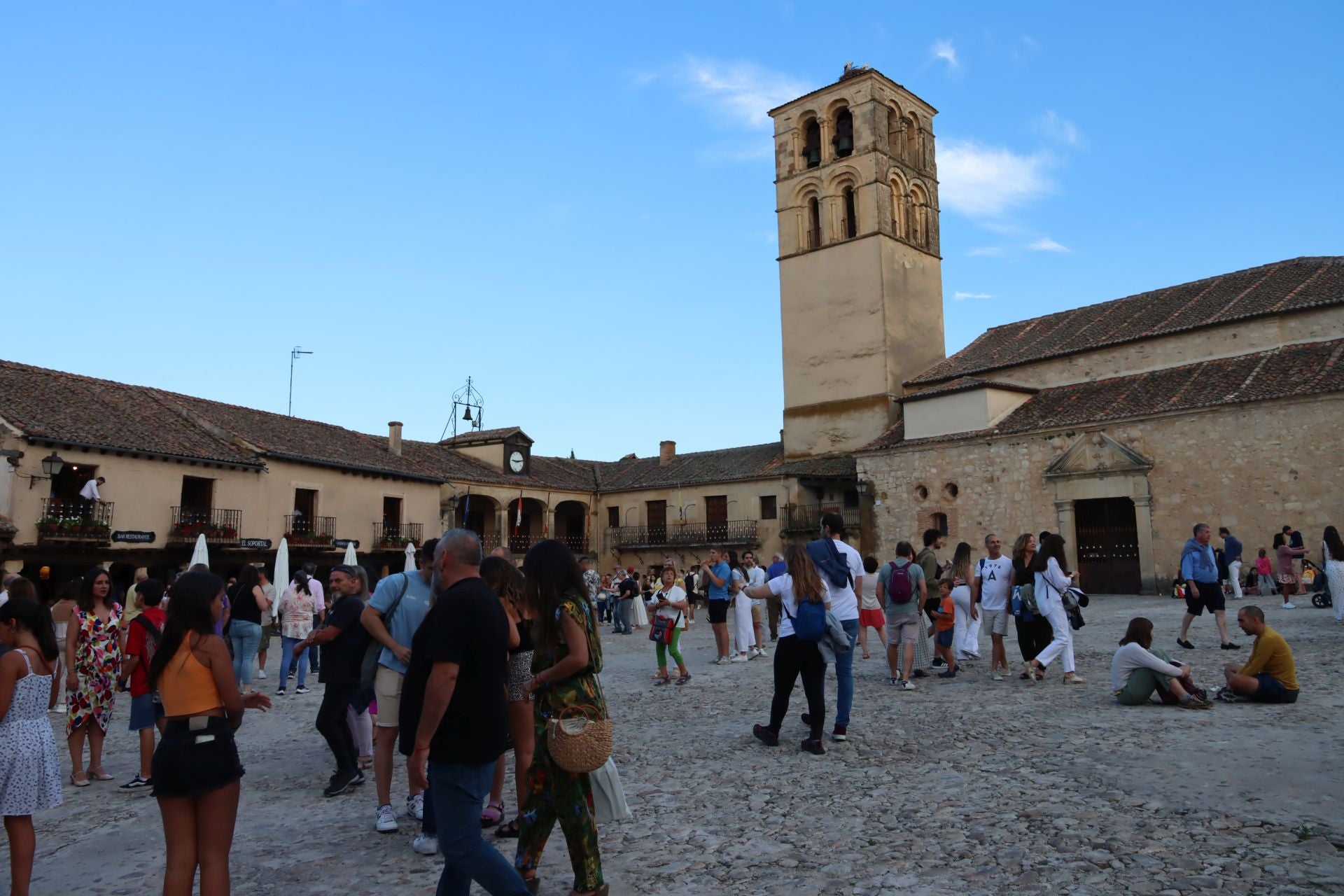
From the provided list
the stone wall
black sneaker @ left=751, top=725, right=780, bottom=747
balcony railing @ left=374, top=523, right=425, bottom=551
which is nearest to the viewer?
black sneaker @ left=751, top=725, right=780, bottom=747

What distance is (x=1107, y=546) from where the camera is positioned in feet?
74.9

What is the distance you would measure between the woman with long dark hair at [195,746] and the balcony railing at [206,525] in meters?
21.2

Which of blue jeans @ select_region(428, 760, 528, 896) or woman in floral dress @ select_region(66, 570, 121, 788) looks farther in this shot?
woman in floral dress @ select_region(66, 570, 121, 788)

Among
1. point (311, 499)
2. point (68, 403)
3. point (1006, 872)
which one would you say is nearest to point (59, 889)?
point (1006, 872)

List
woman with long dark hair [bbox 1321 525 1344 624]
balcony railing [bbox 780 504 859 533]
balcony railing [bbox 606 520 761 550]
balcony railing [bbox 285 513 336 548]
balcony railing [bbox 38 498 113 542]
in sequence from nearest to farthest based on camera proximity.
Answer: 1. woman with long dark hair [bbox 1321 525 1344 624]
2. balcony railing [bbox 38 498 113 542]
3. balcony railing [bbox 285 513 336 548]
4. balcony railing [bbox 780 504 859 533]
5. balcony railing [bbox 606 520 761 550]

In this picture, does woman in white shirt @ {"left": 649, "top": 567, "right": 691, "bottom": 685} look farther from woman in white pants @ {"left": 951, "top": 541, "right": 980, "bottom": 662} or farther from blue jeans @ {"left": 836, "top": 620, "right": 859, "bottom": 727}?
blue jeans @ {"left": 836, "top": 620, "right": 859, "bottom": 727}

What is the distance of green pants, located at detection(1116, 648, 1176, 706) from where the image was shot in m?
7.62

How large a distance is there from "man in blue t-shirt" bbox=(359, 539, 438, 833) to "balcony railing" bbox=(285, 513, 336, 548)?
70.7 ft

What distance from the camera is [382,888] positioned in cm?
416

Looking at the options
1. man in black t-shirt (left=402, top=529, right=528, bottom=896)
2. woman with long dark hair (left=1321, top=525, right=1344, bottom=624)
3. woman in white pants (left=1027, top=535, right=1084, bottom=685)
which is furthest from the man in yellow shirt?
man in black t-shirt (left=402, top=529, right=528, bottom=896)

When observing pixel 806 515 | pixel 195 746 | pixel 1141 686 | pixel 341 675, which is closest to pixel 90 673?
pixel 341 675

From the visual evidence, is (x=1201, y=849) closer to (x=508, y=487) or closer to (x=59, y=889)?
(x=59, y=889)

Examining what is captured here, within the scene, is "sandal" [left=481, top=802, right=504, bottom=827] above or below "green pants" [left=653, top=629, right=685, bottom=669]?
below

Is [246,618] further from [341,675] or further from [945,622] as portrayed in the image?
[945,622]
